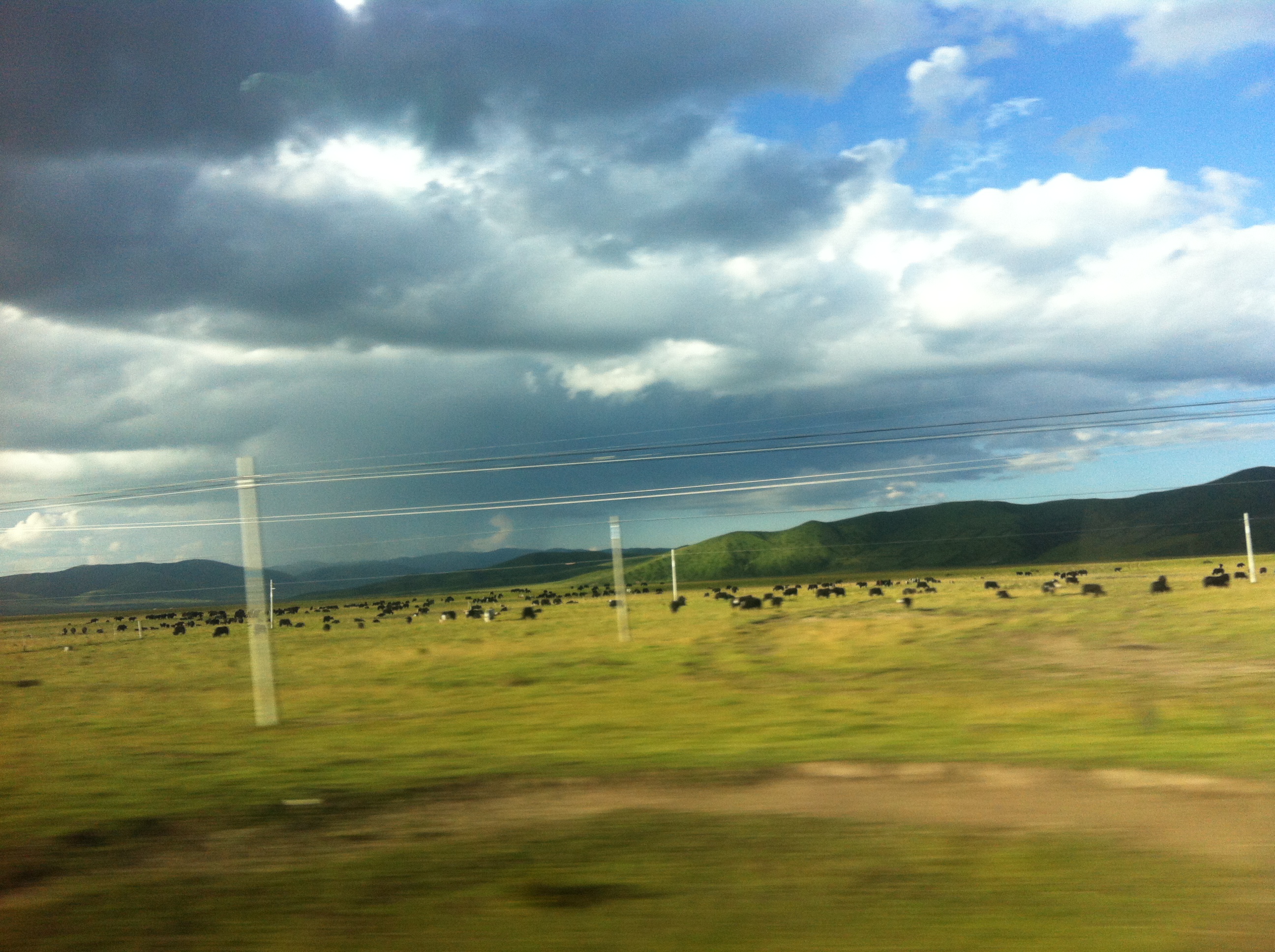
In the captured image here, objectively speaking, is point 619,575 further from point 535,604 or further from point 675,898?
point 535,604

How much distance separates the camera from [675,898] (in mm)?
5781

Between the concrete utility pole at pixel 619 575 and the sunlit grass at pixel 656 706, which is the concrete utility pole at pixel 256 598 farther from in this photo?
the concrete utility pole at pixel 619 575

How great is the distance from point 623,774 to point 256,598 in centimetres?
746

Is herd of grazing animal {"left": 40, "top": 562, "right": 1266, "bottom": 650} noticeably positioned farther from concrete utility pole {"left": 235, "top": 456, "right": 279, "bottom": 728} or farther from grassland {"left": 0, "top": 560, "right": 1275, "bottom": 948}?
concrete utility pole {"left": 235, "top": 456, "right": 279, "bottom": 728}

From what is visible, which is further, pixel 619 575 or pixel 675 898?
pixel 619 575

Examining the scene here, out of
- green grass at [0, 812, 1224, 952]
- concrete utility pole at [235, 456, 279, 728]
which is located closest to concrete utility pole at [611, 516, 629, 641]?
concrete utility pole at [235, 456, 279, 728]

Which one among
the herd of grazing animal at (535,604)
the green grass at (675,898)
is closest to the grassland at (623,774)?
the green grass at (675,898)

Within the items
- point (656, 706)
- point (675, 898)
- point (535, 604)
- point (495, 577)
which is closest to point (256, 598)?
point (656, 706)

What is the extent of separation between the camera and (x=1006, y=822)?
23.2 feet

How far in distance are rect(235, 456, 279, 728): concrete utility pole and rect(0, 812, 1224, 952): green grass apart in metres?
7.31

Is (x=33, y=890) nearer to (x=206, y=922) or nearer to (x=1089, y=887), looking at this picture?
(x=206, y=922)

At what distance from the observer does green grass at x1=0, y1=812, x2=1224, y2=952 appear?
5195mm

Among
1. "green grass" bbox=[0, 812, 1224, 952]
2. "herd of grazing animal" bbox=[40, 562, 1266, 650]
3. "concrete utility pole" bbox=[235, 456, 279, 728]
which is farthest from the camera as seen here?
"herd of grazing animal" bbox=[40, 562, 1266, 650]

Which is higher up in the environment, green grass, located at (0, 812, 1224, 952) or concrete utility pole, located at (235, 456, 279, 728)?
concrete utility pole, located at (235, 456, 279, 728)
